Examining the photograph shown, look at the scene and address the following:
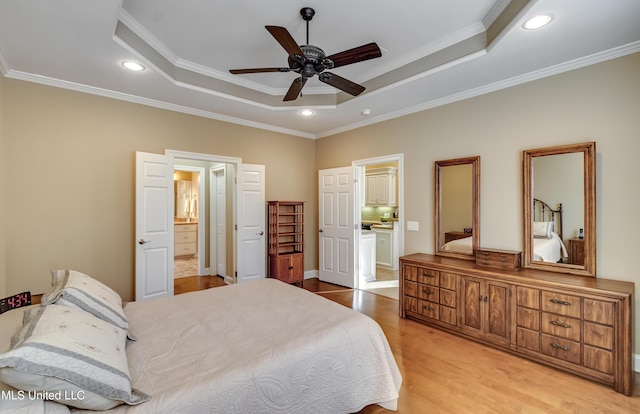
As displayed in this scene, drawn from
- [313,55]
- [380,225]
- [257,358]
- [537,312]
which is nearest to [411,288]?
[537,312]

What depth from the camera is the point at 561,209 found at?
2.87 metres

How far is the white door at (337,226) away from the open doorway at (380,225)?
0.13m

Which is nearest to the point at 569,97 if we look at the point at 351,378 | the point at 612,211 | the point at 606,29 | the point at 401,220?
the point at 606,29

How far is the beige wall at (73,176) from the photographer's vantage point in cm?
308

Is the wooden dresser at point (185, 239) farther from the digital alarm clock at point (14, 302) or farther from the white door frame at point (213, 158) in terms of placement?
the digital alarm clock at point (14, 302)

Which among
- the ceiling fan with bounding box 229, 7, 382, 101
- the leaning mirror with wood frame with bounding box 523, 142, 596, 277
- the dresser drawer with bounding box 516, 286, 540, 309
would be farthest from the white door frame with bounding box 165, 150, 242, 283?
the leaning mirror with wood frame with bounding box 523, 142, 596, 277

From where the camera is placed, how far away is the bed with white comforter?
1271mm

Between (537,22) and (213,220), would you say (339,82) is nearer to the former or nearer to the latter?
(537,22)

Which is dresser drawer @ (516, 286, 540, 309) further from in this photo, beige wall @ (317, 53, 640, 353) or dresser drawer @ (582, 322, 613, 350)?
beige wall @ (317, 53, 640, 353)

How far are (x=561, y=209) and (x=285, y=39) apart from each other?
291 centimetres

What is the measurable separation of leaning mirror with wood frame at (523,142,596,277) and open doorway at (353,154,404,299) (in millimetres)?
1560

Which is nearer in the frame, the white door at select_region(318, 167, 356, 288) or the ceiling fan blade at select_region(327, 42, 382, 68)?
the ceiling fan blade at select_region(327, 42, 382, 68)

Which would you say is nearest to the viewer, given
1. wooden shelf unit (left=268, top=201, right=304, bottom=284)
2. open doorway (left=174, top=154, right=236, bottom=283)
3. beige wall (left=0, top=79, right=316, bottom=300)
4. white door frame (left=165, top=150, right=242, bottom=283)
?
beige wall (left=0, top=79, right=316, bottom=300)

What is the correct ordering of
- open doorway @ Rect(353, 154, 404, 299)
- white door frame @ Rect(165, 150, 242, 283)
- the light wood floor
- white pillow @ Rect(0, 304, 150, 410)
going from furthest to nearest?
open doorway @ Rect(353, 154, 404, 299) < white door frame @ Rect(165, 150, 242, 283) < the light wood floor < white pillow @ Rect(0, 304, 150, 410)
